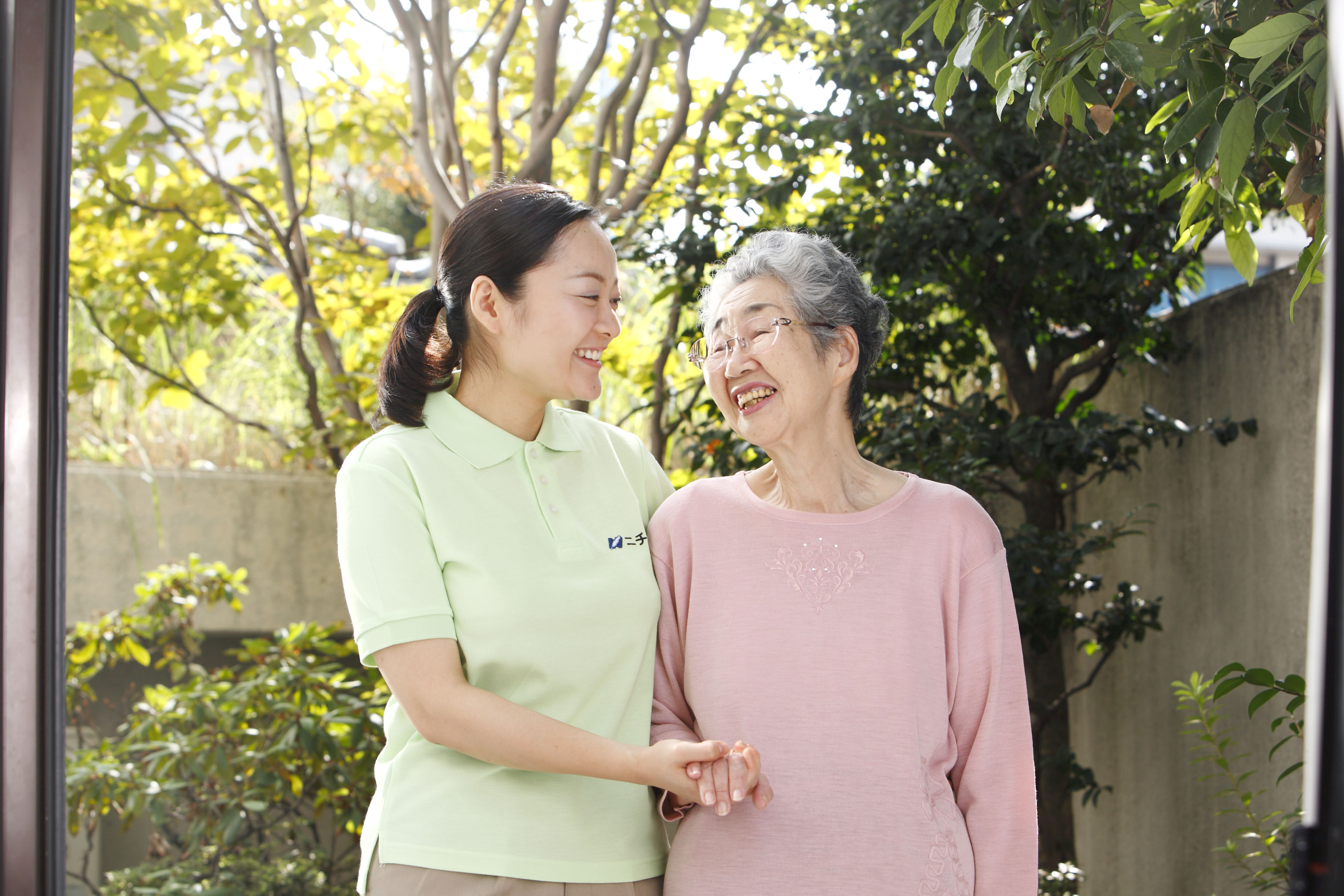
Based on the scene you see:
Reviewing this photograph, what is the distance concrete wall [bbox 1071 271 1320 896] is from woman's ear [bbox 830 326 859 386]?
1336mm

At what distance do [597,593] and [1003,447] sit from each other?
1721mm

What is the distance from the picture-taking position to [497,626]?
1513 mm

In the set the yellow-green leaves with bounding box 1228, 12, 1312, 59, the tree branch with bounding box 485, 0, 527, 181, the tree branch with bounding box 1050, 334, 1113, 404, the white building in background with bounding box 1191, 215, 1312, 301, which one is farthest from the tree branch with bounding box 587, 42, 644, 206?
the white building in background with bounding box 1191, 215, 1312, 301

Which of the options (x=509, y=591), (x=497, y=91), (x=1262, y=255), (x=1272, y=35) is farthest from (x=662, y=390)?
(x=1262, y=255)

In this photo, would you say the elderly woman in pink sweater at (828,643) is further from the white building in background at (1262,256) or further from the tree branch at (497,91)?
the white building in background at (1262,256)

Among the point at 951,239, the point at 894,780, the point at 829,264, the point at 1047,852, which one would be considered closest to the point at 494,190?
the point at 829,264

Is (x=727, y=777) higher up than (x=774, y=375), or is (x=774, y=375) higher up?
(x=774, y=375)

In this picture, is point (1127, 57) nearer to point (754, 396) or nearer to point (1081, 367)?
point (754, 396)

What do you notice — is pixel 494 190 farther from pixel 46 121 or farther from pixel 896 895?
pixel 896 895

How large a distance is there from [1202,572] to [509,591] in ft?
7.64

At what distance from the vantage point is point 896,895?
159 centimetres

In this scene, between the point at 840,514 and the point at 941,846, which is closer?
the point at 941,846

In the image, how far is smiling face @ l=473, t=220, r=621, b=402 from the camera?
5.47ft

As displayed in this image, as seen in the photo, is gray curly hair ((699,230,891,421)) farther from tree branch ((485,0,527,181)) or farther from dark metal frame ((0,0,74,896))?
tree branch ((485,0,527,181))
